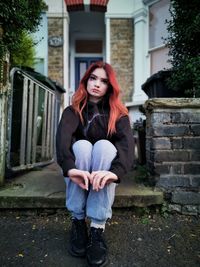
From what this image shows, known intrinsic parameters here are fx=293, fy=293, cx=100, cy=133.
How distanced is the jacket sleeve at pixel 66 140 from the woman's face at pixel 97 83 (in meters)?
0.19

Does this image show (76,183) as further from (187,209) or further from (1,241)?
(187,209)

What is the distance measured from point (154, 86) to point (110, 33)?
13.2ft

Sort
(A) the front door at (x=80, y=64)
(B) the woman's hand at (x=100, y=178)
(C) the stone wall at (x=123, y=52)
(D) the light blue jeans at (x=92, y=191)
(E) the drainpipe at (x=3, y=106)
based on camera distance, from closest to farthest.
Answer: (B) the woman's hand at (x=100, y=178) → (D) the light blue jeans at (x=92, y=191) → (E) the drainpipe at (x=3, y=106) → (C) the stone wall at (x=123, y=52) → (A) the front door at (x=80, y=64)

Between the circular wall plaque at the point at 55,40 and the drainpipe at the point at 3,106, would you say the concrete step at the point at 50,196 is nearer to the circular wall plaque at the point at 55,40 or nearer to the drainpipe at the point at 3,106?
the drainpipe at the point at 3,106

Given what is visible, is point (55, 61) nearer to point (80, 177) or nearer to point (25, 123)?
point (25, 123)

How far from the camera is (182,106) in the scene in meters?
2.29

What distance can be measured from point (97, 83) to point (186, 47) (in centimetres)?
136

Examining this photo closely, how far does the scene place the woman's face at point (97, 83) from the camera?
1904 mm

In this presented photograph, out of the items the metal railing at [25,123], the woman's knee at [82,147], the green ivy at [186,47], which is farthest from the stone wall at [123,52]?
the woman's knee at [82,147]

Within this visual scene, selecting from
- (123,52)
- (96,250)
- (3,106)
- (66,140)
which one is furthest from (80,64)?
(96,250)

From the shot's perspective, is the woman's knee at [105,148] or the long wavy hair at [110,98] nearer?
the woman's knee at [105,148]

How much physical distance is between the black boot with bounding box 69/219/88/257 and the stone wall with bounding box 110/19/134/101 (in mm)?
5398

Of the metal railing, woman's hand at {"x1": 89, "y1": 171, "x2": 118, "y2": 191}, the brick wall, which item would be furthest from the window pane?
woman's hand at {"x1": 89, "y1": 171, "x2": 118, "y2": 191}

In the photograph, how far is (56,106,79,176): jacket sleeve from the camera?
1.69 metres
